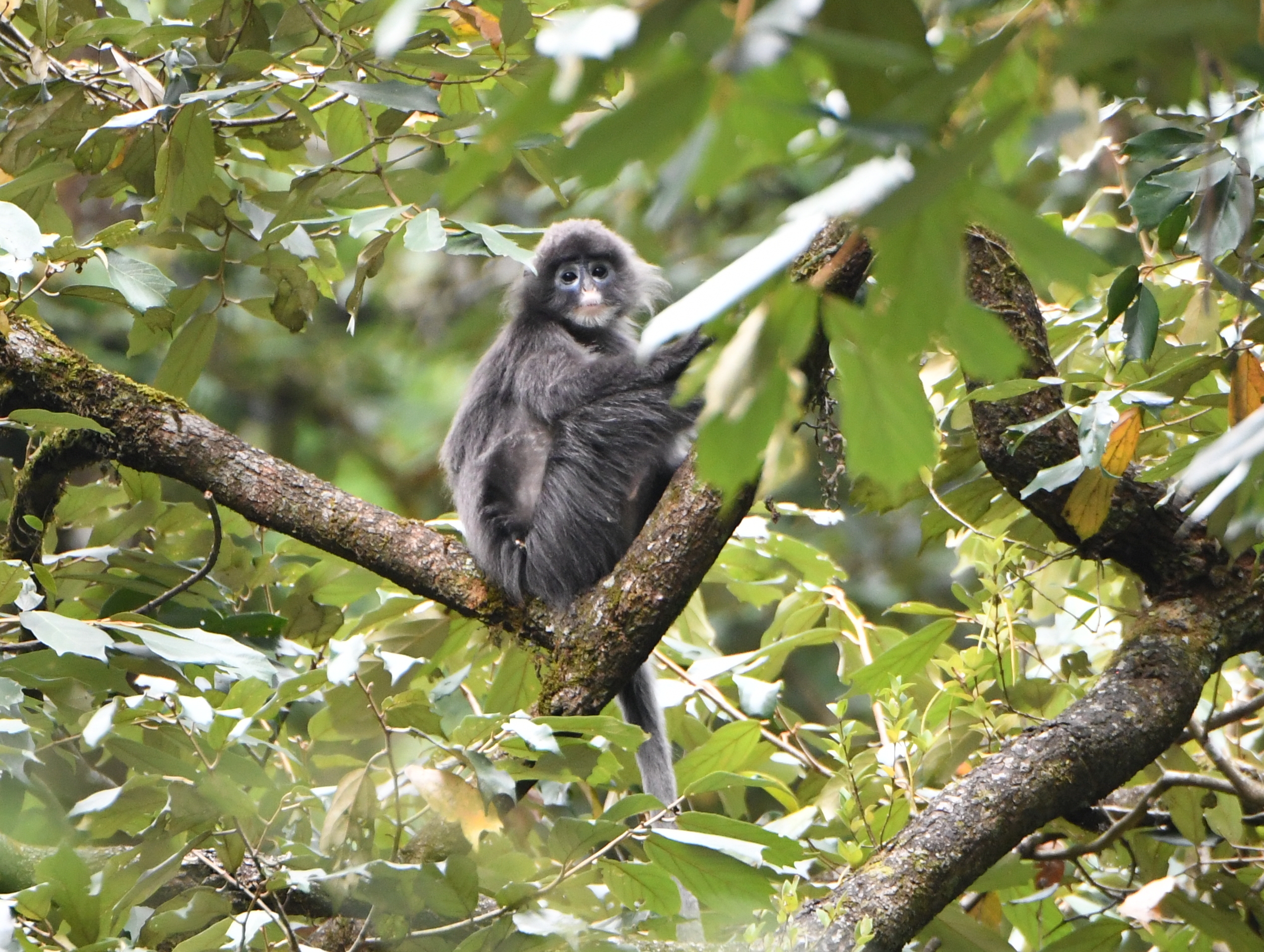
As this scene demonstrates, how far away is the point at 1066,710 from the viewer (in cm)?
206

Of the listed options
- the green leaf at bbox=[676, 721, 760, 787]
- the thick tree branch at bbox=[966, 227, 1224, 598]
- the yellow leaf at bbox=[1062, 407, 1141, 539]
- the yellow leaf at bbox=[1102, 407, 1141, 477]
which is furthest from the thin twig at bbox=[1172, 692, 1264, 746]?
the green leaf at bbox=[676, 721, 760, 787]

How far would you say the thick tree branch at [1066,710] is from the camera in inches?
70.1

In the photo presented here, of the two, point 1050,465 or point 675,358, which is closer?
point 1050,465

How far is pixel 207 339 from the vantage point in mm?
2412

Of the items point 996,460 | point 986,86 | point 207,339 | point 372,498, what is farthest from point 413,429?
point 986,86

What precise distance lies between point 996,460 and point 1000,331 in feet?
5.63

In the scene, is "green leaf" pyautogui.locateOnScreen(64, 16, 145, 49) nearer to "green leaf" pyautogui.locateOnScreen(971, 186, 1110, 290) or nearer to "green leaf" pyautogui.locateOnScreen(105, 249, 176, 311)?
"green leaf" pyautogui.locateOnScreen(105, 249, 176, 311)

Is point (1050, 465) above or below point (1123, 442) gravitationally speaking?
below

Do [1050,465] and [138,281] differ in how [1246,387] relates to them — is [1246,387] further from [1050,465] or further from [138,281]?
[138,281]

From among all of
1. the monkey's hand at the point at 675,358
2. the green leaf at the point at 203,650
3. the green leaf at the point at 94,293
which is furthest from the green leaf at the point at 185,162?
the monkey's hand at the point at 675,358

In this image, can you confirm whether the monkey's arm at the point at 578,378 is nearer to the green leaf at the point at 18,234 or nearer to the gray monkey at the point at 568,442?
the gray monkey at the point at 568,442

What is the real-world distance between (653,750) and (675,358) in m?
0.97

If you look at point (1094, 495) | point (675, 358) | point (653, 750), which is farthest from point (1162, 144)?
point (653, 750)

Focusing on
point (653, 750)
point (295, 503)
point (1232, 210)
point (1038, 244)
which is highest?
point (1038, 244)
